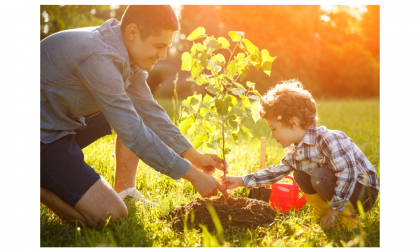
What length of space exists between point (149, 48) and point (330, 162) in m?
Result: 1.42

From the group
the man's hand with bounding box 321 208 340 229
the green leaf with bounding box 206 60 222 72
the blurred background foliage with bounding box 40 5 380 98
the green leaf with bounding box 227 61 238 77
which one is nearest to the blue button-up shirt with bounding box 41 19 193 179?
the green leaf with bounding box 206 60 222 72

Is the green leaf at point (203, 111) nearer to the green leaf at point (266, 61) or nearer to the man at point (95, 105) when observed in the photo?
the man at point (95, 105)

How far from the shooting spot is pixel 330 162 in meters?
2.11

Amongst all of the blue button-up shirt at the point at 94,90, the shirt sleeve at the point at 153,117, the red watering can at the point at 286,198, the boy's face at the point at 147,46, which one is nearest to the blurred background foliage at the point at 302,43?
the shirt sleeve at the point at 153,117

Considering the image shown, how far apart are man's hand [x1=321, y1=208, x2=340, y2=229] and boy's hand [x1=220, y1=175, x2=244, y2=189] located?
614 mm

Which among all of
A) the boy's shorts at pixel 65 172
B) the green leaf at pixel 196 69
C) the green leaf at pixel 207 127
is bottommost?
the boy's shorts at pixel 65 172

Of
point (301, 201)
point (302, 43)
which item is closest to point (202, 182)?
point (301, 201)

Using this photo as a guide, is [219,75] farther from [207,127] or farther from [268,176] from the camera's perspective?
[268,176]

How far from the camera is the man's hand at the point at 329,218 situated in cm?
202

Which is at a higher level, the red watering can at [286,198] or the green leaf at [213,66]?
the green leaf at [213,66]

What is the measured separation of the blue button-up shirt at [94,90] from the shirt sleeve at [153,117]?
40 cm

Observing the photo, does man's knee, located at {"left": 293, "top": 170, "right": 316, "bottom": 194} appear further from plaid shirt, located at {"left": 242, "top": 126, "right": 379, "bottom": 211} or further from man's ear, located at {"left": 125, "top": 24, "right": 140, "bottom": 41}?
man's ear, located at {"left": 125, "top": 24, "right": 140, "bottom": 41}

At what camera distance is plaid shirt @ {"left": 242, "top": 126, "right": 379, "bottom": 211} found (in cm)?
201
